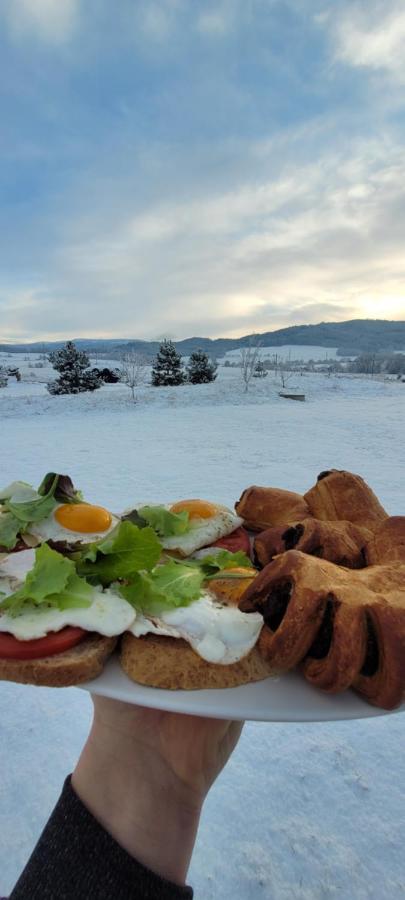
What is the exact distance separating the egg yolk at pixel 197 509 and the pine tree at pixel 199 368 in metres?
33.3

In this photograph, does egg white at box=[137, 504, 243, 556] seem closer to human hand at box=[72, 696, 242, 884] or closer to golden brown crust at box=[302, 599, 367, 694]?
human hand at box=[72, 696, 242, 884]

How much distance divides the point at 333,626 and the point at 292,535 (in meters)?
0.54

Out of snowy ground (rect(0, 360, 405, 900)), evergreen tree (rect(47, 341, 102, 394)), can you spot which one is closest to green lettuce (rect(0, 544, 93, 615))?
snowy ground (rect(0, 360, 405, 900))

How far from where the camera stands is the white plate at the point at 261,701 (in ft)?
3.82

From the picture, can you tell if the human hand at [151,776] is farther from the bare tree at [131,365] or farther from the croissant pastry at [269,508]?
the bare tree at [131,365]

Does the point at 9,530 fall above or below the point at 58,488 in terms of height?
below

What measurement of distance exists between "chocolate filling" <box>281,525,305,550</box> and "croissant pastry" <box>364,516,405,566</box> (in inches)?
9.2

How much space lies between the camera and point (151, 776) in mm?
1819

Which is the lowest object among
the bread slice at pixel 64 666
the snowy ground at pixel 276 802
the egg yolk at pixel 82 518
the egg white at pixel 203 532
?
the snowy ground at pixel 276 802

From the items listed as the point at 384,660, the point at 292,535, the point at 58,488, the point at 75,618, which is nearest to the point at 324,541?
the point at 292,535

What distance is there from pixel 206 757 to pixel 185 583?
90 cm

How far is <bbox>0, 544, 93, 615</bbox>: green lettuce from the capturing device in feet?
4.59

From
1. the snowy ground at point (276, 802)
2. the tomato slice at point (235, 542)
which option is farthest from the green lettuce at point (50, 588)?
the snowy ground at point (276, 802)

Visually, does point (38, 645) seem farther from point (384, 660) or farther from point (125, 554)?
point (384, 660)
